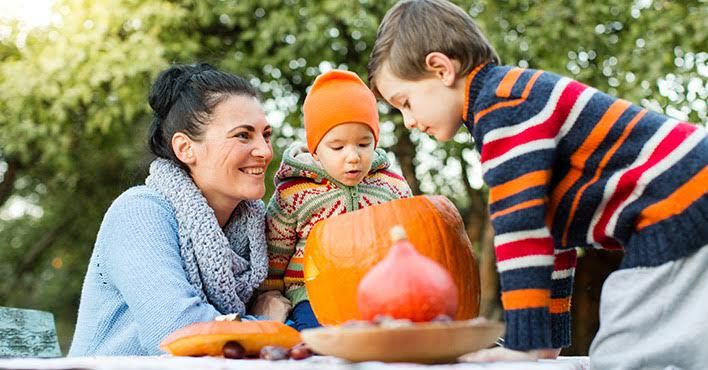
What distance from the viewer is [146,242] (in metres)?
2.13

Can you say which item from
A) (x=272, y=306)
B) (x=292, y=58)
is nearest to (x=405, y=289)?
(x=272, y=306)

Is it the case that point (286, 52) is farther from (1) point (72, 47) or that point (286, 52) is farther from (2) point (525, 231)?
(2) point (525, 231)

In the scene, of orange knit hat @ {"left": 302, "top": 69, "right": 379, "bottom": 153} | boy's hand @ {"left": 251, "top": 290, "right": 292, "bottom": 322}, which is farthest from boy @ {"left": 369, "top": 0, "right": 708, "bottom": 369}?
boy's hand @ {"left": 251, "top": 290, "right": 292, "bottom": 322}

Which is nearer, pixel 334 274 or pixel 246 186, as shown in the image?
pixel 334 274

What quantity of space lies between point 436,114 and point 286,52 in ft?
12.9

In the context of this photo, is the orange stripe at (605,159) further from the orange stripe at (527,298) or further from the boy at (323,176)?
the boy at (323,176)

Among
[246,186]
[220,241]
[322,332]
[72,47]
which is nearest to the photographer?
[322,332]

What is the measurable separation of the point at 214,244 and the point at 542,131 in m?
1.02

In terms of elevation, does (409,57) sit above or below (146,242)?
above

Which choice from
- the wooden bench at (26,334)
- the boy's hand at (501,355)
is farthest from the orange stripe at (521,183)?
the wooden bench at (26,334)

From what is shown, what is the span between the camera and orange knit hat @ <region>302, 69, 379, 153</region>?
102 inches

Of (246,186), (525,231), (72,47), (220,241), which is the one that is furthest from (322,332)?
(72,47)

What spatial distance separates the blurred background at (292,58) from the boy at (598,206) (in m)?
3.51

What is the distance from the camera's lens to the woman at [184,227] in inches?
80.9
